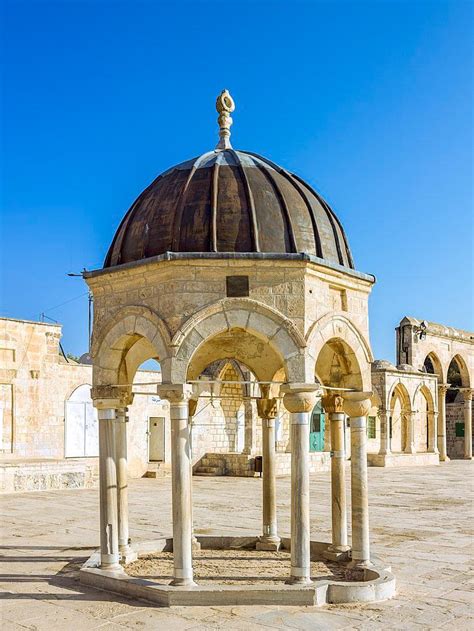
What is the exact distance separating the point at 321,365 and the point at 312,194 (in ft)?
7.97

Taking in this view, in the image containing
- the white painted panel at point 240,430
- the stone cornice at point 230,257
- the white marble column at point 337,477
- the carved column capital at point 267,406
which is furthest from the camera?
the white painted panel at point 240,430

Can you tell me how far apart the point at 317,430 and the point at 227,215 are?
21.8 meters

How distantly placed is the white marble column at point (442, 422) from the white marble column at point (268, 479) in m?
26.2

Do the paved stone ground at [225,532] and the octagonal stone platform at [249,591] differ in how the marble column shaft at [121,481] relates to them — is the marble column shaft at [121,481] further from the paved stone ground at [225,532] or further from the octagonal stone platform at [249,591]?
the octagonal stone platform at [249,591]

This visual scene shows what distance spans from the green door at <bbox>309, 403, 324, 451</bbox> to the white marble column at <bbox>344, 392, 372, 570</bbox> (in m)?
19.9

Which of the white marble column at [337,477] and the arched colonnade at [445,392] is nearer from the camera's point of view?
the white marble column at [337,477]

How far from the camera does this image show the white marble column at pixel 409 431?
31.1 metres

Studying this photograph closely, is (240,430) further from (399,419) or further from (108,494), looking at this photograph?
(108,494)

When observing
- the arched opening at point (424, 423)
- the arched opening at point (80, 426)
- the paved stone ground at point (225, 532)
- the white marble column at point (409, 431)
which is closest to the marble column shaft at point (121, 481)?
the paved stone ground at point (225, 532)

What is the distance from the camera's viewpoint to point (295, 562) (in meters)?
7.45

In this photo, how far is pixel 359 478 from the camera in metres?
8.57

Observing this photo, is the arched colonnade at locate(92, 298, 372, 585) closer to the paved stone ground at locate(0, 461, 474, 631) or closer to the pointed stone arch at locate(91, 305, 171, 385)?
the pointed stone arch at locate(91, 305, 171, 385)

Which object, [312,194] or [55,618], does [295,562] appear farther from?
[312,194]

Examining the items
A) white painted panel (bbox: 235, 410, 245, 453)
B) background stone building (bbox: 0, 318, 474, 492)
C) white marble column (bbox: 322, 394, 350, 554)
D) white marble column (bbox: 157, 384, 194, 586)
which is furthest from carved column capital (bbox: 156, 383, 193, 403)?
white painted panel (bbox: 235, 410, 245, 453)
